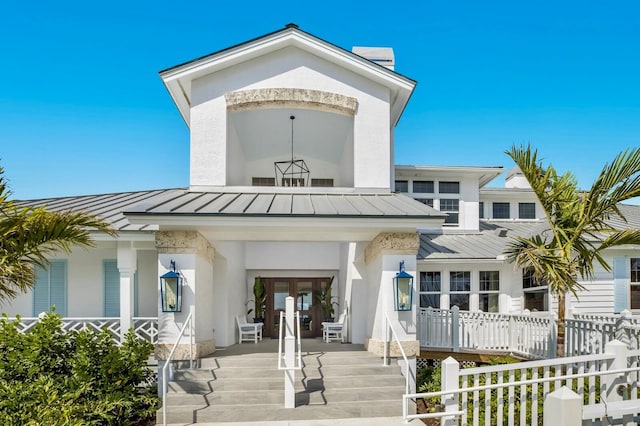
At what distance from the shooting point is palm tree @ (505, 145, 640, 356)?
8.98 m

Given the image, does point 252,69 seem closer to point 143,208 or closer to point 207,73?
point 207,73

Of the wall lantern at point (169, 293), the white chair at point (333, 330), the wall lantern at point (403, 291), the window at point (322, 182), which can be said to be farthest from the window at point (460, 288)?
the wall lantern at point (169, 293)

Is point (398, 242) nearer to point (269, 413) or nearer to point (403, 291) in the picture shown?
point (403, 291)

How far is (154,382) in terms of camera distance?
36.0 ft

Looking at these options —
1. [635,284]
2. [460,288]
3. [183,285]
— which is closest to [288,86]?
[183,285]

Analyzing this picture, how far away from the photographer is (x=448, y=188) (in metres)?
16.7

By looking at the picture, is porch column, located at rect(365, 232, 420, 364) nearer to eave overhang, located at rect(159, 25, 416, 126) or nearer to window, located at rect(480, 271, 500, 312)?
eave overhang, located at rect(159, 25, 416, 126)


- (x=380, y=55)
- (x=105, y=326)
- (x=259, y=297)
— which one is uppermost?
(x=380, y=55)

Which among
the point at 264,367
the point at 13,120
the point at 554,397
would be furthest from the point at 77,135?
the point at 554,397

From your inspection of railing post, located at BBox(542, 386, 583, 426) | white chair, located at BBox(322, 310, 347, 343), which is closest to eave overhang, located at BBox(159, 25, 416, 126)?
white chair, located at BBox(322, 310, 347, 343)

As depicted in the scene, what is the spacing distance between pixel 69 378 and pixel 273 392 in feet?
13.3

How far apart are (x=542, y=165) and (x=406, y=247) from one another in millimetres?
3561

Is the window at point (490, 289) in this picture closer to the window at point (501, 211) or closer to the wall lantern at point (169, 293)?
the window at point (501, 211)

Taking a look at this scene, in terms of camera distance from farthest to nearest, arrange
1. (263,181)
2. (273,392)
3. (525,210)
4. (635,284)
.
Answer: (525,210)
(263,181)
(635,284)
(273,392)
